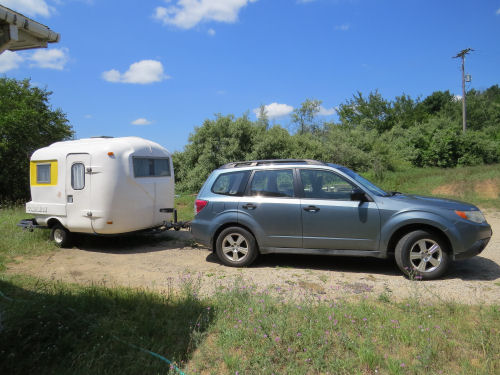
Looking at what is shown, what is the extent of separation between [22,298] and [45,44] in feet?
11.1

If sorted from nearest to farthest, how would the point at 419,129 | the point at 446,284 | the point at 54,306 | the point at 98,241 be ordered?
the point at 54,306 < the point at 446,284 < the point at 98,241 < the point at 419,129

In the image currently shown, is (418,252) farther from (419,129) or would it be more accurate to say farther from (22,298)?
(419,129)

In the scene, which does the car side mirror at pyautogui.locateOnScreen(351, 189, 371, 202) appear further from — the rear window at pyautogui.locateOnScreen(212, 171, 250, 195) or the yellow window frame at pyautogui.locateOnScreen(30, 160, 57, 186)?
the yellow window frame at pyautogui.locateOnScreen(30, 160, 57, 186)

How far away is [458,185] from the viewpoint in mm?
17203

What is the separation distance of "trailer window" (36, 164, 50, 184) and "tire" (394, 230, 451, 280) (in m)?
7.50

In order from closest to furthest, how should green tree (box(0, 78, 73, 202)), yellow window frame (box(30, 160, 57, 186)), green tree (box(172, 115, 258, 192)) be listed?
1. yellow window frame (box(30, 160, 57, 186))
2. green tree (box(0, 78, 73, 202))
3. green tree (box(172, 115, 258, 192))

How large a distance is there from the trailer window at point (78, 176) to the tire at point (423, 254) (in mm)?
6333

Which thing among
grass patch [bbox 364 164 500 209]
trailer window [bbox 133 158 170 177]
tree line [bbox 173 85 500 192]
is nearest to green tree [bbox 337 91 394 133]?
tree line [bbox 173 85 500 192]

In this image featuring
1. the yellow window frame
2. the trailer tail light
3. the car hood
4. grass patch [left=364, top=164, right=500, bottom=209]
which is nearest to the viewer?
the car hood

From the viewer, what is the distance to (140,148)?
26.6 ft

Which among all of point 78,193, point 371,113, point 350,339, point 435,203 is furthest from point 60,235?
point 371,113

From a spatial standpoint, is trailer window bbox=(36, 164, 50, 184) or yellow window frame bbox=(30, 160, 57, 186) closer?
yellow window frame bbox=(30, 160, 57, 186)

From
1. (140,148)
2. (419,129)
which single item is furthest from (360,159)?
(140,148)

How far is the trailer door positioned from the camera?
304 inches
